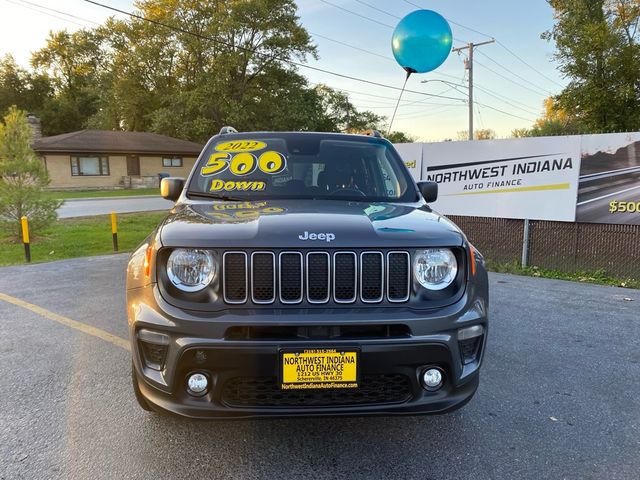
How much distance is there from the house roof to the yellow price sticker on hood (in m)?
30.9

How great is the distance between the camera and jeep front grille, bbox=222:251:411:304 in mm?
2314

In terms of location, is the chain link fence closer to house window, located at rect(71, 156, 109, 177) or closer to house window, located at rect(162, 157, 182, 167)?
house window, located at rect(71, 156, 109, 177)

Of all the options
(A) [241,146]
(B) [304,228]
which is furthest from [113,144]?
(B) [304,228]

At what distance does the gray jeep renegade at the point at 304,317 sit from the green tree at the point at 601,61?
2107cm

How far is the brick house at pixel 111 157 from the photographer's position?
31547 mm

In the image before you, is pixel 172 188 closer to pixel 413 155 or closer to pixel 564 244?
pixel 564 244

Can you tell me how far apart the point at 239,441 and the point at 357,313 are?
114cm

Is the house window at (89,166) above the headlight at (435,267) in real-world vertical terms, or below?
above

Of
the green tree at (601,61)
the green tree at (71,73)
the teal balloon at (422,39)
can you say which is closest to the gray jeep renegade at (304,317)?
the teal balloon at (422,39)

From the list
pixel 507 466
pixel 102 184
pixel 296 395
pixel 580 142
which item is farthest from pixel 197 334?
pixel 102 184

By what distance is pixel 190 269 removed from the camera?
7.72ft

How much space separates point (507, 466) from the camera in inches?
99.9

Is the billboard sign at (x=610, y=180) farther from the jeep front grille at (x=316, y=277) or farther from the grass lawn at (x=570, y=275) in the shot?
the jeep front grille at (x=316, y=277)

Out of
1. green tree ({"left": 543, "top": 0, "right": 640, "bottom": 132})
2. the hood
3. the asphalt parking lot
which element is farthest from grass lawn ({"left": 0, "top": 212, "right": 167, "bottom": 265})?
green tree ({"left": 543, "top": 0, "right": 640, "bottom": 132})
